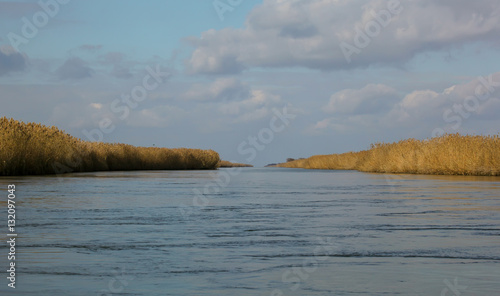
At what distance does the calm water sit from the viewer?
4.17 m

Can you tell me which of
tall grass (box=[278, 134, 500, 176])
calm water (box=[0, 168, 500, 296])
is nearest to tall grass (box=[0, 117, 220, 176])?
calm water (box=[0, 168, 500, 296])

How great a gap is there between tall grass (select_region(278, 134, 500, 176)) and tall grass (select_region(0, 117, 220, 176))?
582 inches

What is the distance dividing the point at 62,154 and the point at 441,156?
1659 cm

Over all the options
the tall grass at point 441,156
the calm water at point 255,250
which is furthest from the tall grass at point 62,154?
the tall grass at point 441,156

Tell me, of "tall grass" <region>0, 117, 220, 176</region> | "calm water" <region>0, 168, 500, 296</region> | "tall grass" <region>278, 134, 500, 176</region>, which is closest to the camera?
"calm water" <region>0, 168, 500, 296</region>

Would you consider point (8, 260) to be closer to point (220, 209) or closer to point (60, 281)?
point (60, 281)

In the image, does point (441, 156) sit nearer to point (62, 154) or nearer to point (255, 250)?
point (62, 154)

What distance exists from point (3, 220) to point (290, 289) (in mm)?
5253

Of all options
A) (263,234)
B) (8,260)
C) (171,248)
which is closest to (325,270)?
(171,248)

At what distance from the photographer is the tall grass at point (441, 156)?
79.3 ft

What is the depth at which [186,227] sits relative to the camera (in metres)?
7.47

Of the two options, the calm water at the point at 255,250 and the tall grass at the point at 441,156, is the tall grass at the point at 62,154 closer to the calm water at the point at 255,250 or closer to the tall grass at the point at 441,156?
the calm water at the point at 255,250

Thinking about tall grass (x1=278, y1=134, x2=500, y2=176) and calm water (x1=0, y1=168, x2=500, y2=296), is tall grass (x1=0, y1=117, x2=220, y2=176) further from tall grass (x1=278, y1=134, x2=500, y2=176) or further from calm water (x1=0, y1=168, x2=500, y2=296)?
tall grass (x1=278, y1=134, x2=500, y2=176)

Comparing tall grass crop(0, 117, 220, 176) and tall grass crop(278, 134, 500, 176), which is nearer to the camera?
tall grass crop(0, 117, 220, 176)
